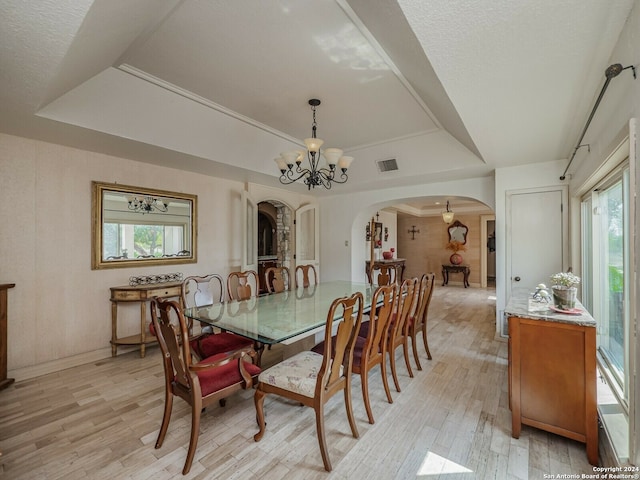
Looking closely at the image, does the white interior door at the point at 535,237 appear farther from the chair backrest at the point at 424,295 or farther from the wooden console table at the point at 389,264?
the wooden console table at the point at 389,264

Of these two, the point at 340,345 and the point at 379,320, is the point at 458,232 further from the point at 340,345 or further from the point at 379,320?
the point at 340,345

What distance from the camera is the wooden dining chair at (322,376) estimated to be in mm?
1724

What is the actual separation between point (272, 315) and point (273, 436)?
0.86 metres

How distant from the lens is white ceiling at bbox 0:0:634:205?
1.43 meters

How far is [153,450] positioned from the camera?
1842 mm

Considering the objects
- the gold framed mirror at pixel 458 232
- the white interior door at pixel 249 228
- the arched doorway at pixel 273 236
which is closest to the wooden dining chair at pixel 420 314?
the white interior door at pixel 249 228

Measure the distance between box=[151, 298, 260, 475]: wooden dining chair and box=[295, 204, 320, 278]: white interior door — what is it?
369cm

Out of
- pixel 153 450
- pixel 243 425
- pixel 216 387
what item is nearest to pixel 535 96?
pixel 216 387

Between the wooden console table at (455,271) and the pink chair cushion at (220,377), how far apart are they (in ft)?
28.0

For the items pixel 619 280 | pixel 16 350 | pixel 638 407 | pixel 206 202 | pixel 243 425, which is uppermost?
pixel 206 202

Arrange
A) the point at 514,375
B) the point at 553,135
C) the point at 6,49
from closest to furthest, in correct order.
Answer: the point at 6,49 → the point at 514,375 → the point at 553,135

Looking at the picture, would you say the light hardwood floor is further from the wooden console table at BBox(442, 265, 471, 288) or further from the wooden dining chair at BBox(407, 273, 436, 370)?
the wooden console table at BBox(442, 265, 471, 288)

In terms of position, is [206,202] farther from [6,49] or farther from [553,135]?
[553,135]

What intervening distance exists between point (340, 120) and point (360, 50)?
50.4 inches
